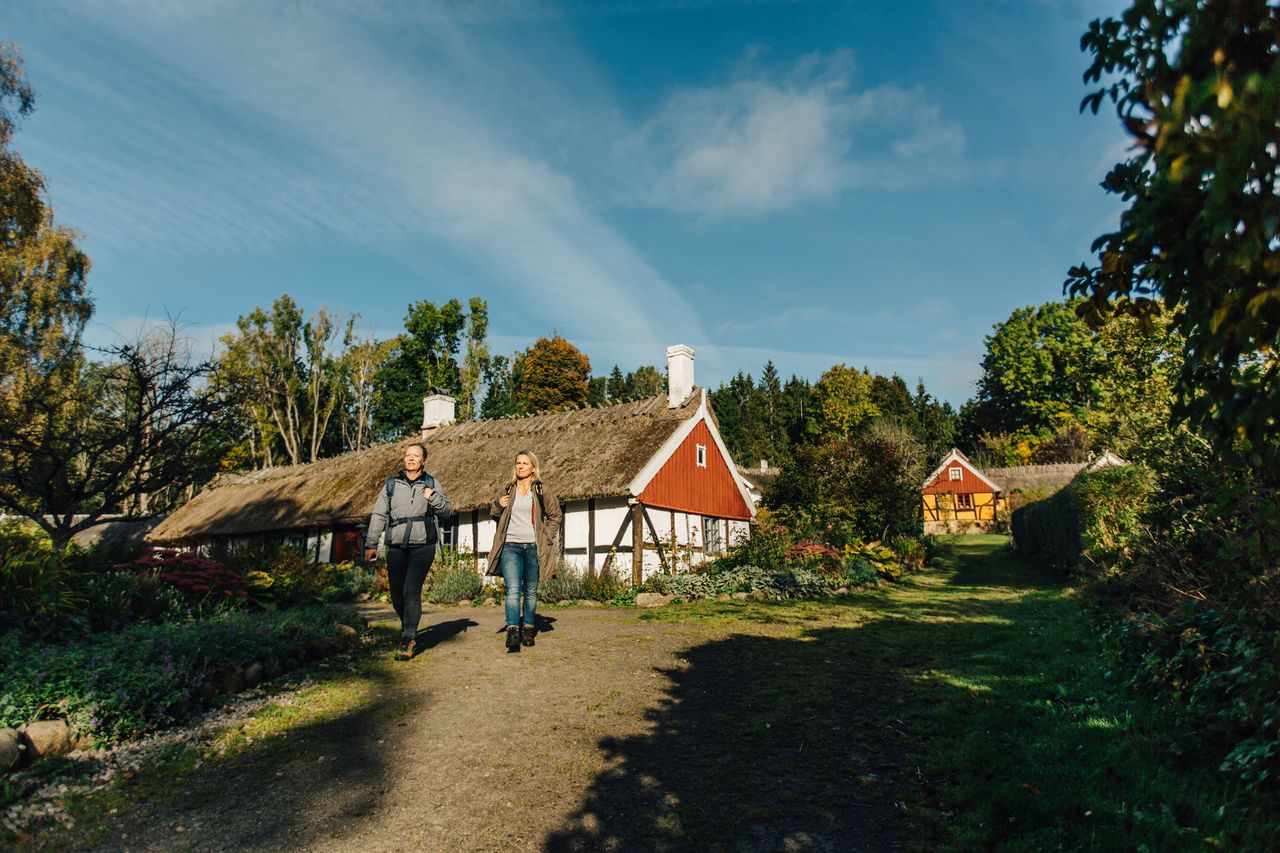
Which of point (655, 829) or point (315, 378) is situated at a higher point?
point (315, 378)

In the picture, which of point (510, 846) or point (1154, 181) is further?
point (510, 846)

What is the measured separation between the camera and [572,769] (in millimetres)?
4355

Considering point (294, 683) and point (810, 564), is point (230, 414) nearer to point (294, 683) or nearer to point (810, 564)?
point (294, 683)

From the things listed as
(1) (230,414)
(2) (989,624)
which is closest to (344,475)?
(1) (230,414)

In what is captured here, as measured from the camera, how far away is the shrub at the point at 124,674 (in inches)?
186

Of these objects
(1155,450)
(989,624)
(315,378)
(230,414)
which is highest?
(315,378)

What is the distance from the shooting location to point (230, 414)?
11672 millimetres

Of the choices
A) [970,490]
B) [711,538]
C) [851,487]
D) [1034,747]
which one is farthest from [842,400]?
[1034,747]

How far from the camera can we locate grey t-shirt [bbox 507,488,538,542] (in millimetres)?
7508

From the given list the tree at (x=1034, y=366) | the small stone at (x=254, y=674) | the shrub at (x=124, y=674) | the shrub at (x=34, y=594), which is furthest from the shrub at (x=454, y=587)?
the tree at (x=1034, y=366)

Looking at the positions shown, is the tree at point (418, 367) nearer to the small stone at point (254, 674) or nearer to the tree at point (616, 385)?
the tree at point (616, 385)

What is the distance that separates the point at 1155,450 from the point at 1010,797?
6753 millimetres

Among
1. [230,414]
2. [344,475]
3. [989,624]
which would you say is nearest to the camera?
[989,624]

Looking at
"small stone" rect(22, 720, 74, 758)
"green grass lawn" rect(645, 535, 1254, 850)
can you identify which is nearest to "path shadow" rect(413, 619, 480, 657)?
"small stone" rect(22, 720, 74, 758)
